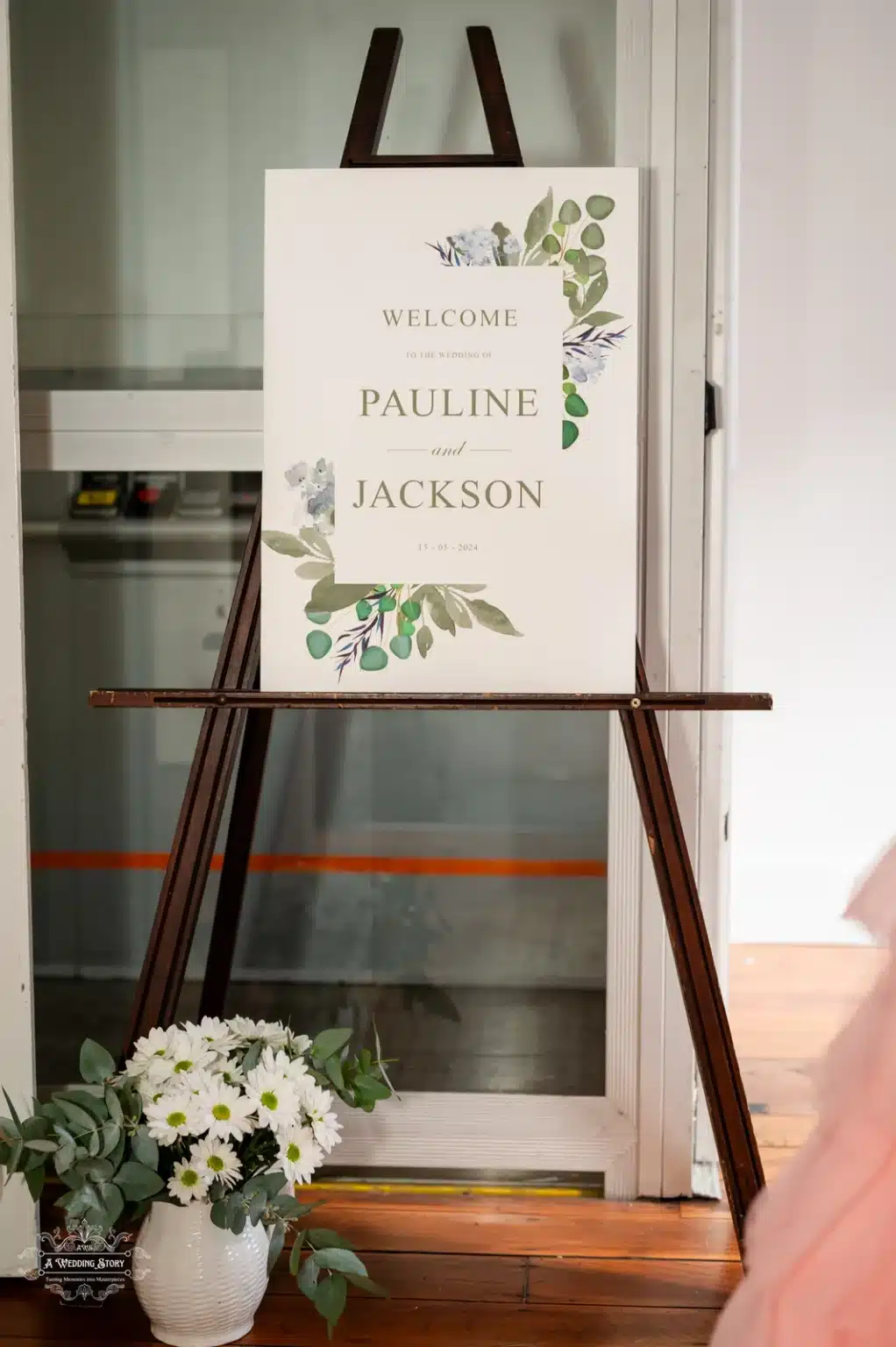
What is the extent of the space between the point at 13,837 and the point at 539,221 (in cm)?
97

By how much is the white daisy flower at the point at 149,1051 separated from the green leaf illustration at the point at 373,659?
0.47 metres

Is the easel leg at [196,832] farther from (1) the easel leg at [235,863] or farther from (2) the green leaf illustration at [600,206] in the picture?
(2) the green leaf illustration at [600,206]

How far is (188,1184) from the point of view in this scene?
1340 mm

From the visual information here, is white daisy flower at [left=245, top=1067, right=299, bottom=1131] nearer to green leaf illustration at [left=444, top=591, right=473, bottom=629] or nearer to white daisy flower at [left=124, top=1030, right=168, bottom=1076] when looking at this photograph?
white daisy flower at [left=124, top=1030, right=168, bottom=1076]

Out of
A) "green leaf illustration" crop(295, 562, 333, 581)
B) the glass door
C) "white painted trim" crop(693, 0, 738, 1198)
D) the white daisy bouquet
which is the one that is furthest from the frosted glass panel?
the white daisy bouquet

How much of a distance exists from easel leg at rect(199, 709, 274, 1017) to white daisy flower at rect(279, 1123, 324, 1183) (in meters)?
0.33

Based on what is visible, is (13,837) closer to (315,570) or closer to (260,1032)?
(260,1032)

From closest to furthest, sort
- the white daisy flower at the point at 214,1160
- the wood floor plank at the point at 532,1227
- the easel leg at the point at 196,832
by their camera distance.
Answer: the white daisy flower at the point at 214,1160 → the easel leg at the point at 196,832 → the wood floor plank at the point at 532,1227

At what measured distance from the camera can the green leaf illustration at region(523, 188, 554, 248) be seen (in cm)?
145

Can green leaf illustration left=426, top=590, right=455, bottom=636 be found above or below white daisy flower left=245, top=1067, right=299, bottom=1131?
above

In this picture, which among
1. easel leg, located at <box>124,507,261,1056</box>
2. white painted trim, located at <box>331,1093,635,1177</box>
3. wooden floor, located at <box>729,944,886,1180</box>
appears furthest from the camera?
wooden floor, located at <box>729,944,886,1180</box>

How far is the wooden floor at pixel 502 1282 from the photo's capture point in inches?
55.9

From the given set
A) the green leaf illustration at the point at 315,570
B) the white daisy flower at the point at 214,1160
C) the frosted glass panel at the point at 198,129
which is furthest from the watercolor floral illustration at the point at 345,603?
the white daisy flower at the point at 214,1160

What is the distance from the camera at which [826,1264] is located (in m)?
0.72
